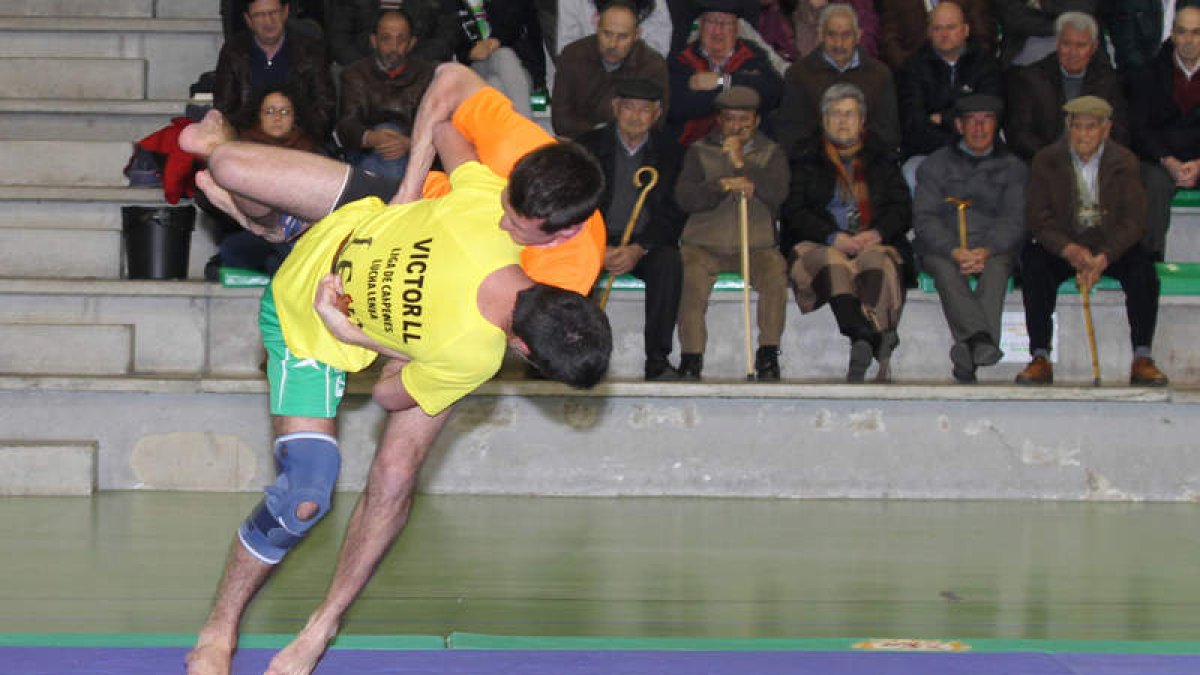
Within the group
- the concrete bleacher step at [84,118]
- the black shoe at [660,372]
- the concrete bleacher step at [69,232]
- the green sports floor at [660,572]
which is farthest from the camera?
the concrete bleacher step at [84,118]

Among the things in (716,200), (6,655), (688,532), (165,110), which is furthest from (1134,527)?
(165,110)

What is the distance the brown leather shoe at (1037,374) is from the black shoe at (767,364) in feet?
3.75

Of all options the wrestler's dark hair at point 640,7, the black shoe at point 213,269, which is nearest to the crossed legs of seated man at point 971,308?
the wrestler's dark hair at point 640,7

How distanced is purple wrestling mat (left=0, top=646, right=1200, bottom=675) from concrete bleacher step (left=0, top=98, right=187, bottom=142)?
5.14 m

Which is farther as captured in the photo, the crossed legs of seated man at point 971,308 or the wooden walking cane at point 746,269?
the wooden walking cane at point 746,269

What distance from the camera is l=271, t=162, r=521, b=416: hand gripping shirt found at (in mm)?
3668

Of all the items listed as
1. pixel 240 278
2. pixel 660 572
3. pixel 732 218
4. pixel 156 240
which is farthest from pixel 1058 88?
pixel 156 240

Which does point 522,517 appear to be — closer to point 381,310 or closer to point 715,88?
point 715,88

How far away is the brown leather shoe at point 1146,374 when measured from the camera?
7785 millimetres

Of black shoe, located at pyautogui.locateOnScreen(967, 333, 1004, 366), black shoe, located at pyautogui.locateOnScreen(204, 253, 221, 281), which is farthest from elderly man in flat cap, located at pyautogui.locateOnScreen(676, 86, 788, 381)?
black shoe, located at pyautogui.locateOnScreen(204, 253, 221, 281)

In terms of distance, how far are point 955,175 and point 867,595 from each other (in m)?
3.21

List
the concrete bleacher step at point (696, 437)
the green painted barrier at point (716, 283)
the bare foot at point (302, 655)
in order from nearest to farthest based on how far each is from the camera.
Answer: the bare foot at point (302, 655)
the concrete bleacher step at point (696, 437)
the green painted barrier at point (716, 283)

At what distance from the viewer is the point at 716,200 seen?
26.3 ft

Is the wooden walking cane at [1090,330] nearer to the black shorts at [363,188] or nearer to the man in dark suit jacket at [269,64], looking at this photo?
the man in dark suit jacket at [269,64]
